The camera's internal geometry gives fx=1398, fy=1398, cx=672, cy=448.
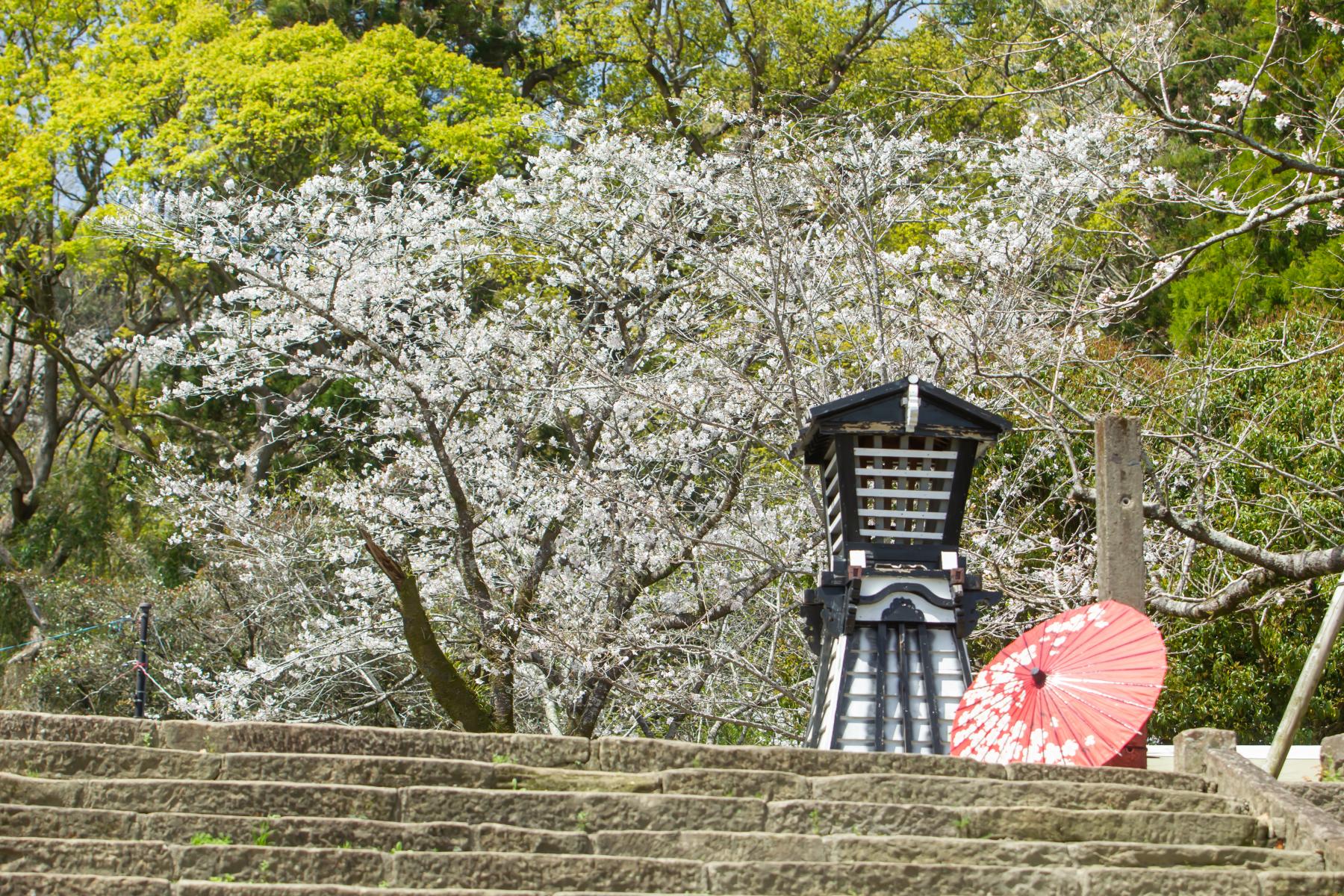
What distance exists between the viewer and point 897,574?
7504mm

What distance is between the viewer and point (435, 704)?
14.7 meters

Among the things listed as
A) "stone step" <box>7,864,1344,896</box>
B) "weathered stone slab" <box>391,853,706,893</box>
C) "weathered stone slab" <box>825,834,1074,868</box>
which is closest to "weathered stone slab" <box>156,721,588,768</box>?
"weathered stone slab" <box>391,853,706,893</box>

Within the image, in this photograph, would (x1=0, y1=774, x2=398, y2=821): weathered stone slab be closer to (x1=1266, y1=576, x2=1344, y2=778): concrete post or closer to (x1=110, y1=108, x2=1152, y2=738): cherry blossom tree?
(x1=1266, y1=576, x2=1344, y2=778): concrete post

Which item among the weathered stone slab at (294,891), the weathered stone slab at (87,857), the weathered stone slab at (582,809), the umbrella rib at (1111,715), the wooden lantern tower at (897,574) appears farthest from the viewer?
the wooden lantern tower at (897,574)

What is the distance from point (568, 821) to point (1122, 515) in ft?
11.7

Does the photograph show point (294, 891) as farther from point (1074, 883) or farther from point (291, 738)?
point (1074, 883)

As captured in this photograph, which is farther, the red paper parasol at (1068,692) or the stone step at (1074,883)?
the red paper parasol at (1068,692)

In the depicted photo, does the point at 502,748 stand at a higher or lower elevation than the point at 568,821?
higher

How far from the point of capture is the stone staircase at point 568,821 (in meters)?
5.23

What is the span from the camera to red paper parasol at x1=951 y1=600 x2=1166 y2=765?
→ 6520 millimetres

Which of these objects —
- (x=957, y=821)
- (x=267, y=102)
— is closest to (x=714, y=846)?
(x=957, y=821)

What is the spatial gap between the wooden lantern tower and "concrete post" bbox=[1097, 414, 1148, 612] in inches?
22.8

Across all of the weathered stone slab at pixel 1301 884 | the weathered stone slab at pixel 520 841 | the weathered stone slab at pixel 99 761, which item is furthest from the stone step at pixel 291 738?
the weathered stone slab at pixel 1301 884

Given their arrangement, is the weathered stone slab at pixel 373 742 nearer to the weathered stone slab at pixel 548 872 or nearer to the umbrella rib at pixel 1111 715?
the weathered stone slab at pixel 548 872
